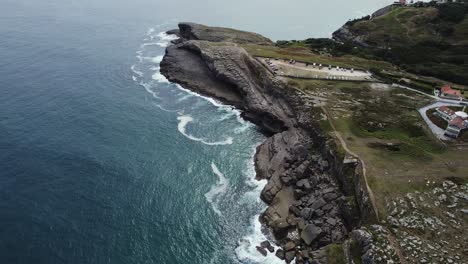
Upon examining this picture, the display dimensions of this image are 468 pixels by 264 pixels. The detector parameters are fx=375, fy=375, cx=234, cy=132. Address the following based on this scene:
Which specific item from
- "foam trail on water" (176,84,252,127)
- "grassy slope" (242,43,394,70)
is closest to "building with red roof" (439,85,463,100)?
"grassy slope" (242,43,394,70)

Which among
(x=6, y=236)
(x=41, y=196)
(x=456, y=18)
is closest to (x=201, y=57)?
(x=41, y=196)

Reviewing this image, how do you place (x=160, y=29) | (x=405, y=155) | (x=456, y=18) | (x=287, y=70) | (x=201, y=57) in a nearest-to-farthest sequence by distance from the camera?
(x=405, y=155)
(x=287, y=70)
(x=201, y=57)
(x=456, y=18)
(x=160, y=29)

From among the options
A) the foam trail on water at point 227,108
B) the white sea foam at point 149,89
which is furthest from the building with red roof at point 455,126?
the white sea foam at point 149,89

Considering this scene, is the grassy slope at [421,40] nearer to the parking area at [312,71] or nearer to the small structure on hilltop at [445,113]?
the parking area at [312,71]

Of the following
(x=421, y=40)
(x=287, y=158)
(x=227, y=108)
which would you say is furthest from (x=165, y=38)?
(x=287, y=158)

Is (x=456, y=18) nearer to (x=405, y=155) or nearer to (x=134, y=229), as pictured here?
(x=405, y=155)

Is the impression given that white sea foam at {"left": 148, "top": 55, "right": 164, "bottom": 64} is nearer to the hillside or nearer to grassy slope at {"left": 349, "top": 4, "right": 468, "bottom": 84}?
the hillside

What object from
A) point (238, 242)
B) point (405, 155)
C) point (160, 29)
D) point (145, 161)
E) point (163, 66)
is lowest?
point (238, 242)
